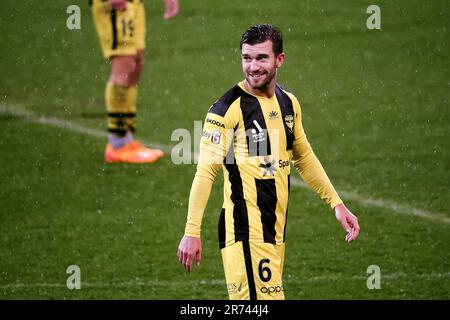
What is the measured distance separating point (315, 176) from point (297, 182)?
161 inches

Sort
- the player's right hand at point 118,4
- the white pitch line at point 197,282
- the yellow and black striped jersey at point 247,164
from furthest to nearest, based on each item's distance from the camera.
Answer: the player's right hand at point 118,4
the white pitch line at point 197,282
the yellow and black striped jersey at point 247,164

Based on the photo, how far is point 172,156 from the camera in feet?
34.2

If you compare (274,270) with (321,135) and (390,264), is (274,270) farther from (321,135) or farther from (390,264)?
(321,135)

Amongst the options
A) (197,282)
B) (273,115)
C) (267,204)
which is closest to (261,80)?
(273,115)

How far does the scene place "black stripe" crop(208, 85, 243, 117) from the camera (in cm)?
513

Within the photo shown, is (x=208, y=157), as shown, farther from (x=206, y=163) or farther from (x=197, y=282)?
(x=197, y=282)

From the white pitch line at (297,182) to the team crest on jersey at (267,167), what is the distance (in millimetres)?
3688

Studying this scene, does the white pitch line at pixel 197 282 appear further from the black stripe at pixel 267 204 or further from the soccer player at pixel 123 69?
the soccer player at pixel 123 69

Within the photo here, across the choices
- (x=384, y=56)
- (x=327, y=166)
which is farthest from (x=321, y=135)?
(x=384, y=56)

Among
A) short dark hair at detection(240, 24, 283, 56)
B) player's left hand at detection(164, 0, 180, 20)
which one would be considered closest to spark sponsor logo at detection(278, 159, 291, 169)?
short dark hair at detection(240, 24, 283, 56)

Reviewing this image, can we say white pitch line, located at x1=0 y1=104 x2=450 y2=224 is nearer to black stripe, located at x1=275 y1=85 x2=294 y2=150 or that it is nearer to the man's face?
black stripe, located at x1=275 y1=85 x2=294 y2=150

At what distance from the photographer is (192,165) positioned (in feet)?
33.5

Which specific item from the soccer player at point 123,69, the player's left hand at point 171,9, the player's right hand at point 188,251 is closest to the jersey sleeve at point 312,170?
the player's right hand at point 188,251

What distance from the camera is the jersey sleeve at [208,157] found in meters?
5.08
